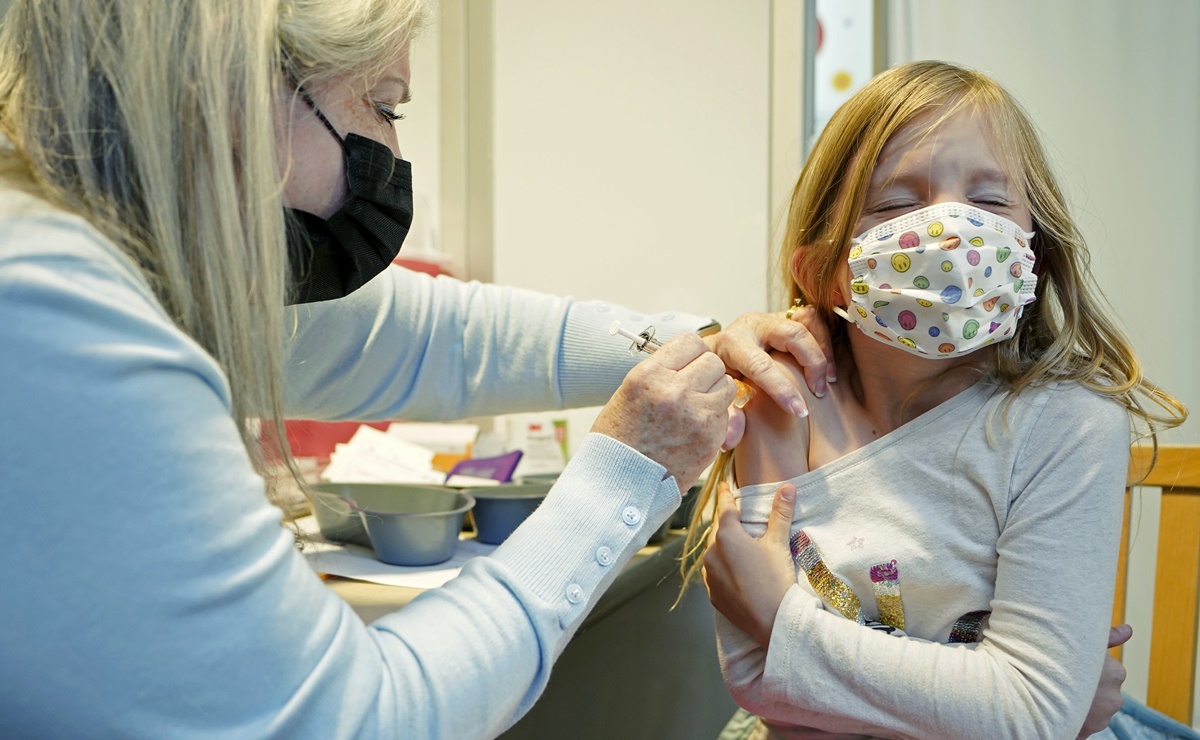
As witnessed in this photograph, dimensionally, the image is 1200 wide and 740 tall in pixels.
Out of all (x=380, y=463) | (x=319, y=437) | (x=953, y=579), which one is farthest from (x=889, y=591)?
(x=319, y=437)

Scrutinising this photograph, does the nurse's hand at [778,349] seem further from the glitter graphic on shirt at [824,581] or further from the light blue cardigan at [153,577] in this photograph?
the light blue cardigan at [153,577]

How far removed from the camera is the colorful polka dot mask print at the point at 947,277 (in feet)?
2.92

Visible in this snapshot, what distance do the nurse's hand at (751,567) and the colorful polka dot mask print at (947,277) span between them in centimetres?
24

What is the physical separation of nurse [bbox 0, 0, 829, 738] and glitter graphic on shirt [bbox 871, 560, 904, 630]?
25 centimetres

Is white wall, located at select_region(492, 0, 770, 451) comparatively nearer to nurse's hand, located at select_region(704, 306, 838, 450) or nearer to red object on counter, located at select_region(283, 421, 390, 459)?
red object on counter, located at select_region(283, 421, 390, 459)

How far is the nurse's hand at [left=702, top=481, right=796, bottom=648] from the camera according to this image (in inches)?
37.0

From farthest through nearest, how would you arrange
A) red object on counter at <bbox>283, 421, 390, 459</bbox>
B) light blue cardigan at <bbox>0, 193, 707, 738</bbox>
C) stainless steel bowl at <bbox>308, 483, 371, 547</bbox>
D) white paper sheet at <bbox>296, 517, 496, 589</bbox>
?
red object on counter at <bbox>283, 421, 390, 459</bbox> → stainless steel bowl at <bbox>308, 483, 371, 547</bbox> → white paper sheet at <bbox>296, 517, 496, 589</bbox> → light blue cardigan at <bbox>0, 193, 707, 738</bbox>

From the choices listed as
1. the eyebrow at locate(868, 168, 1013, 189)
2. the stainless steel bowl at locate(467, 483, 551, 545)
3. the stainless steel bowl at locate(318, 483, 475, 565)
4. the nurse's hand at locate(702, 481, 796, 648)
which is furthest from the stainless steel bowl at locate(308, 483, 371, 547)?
the eyebrow at locate(868, 168, 1013, 189)

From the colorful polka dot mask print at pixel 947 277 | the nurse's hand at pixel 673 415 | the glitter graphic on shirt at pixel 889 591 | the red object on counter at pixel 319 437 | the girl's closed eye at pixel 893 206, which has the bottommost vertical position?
the red object on counter at pixel 319 437

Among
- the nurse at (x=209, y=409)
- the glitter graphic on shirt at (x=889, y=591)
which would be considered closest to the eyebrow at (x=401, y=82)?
the nurse at (x=209, y=409)

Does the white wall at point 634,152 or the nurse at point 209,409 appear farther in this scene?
the white wall at point 634,152

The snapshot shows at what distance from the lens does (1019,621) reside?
2.79 ft

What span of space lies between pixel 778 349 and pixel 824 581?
0.30 m

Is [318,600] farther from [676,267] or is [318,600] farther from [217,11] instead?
[676,267]
